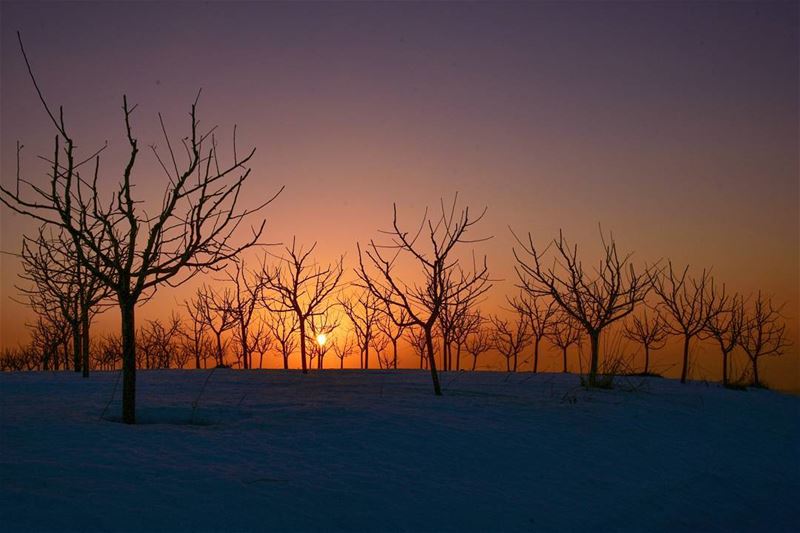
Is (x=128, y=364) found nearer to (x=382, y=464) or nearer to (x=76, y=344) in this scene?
(x=382, y=464)

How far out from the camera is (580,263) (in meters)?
13.8

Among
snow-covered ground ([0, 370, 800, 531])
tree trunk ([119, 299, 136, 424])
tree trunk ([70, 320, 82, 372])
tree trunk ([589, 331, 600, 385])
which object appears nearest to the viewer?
snow-covered ground ([0, 370, 800, 531])

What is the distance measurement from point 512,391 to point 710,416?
314cm

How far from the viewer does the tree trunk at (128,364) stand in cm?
677

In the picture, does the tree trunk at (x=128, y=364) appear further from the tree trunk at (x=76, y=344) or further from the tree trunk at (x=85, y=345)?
the tree trunk at (x=76, y=344)

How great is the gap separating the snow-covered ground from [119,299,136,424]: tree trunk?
0.82 feet

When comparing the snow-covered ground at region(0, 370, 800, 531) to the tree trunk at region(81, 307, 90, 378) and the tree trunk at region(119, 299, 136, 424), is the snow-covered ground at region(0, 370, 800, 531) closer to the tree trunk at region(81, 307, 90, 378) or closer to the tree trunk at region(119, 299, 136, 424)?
the tree trunk at region(119, 299, 136, 424)

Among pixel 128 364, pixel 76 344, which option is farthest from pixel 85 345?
pixel 128 364

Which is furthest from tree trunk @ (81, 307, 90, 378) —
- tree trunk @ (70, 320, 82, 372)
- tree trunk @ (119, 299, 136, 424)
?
tree trunk @ (119, 299, 136, 424)

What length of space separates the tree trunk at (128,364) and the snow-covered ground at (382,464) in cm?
25

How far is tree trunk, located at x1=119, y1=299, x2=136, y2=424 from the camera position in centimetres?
677

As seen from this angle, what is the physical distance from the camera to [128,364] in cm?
686

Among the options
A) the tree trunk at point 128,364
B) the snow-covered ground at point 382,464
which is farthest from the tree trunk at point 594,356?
the tree trunk at point 128,364

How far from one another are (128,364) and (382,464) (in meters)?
3.14
